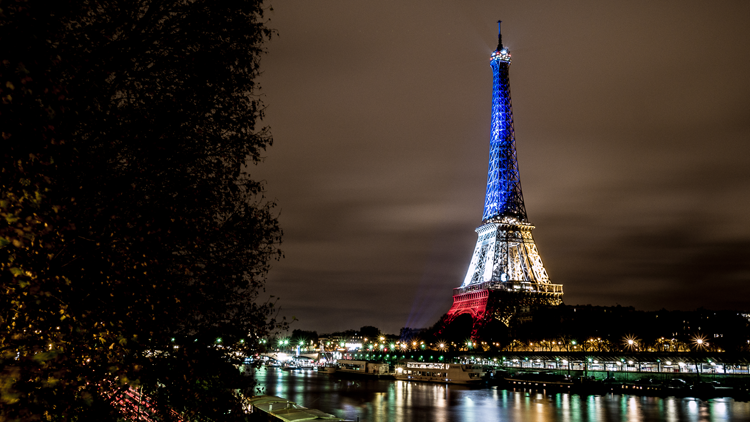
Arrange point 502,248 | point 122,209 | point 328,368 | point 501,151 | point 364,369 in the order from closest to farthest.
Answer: point 122,209 → point 364,369 → point 502,248 → point 328,368 → point 501,151

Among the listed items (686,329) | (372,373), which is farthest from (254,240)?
(686,329)

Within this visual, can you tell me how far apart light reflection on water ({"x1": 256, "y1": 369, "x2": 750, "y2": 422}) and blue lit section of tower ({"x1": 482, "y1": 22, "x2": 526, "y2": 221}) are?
60970 millimetres

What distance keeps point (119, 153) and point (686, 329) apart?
16084 cm

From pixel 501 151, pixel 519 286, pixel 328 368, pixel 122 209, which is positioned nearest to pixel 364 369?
pixel 328 368

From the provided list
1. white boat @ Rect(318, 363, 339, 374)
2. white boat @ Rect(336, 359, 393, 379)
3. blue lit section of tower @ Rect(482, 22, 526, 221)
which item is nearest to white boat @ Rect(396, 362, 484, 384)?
white boat @ Rect(336, 359, 393, 379)

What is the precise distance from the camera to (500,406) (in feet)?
242

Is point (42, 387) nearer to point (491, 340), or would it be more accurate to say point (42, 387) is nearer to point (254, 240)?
point (254, 240)

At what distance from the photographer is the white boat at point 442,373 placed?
104m

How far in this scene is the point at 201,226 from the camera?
10438 millimetres

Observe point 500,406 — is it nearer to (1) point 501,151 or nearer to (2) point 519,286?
(2) point 519,286

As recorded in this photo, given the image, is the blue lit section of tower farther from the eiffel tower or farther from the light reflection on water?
the light reflection on water

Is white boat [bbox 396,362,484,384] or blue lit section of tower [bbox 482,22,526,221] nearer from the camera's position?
white boat [bbox 396,362,484,384]

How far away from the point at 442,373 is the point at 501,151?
63254 mm

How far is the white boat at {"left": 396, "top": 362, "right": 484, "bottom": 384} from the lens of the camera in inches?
4087
